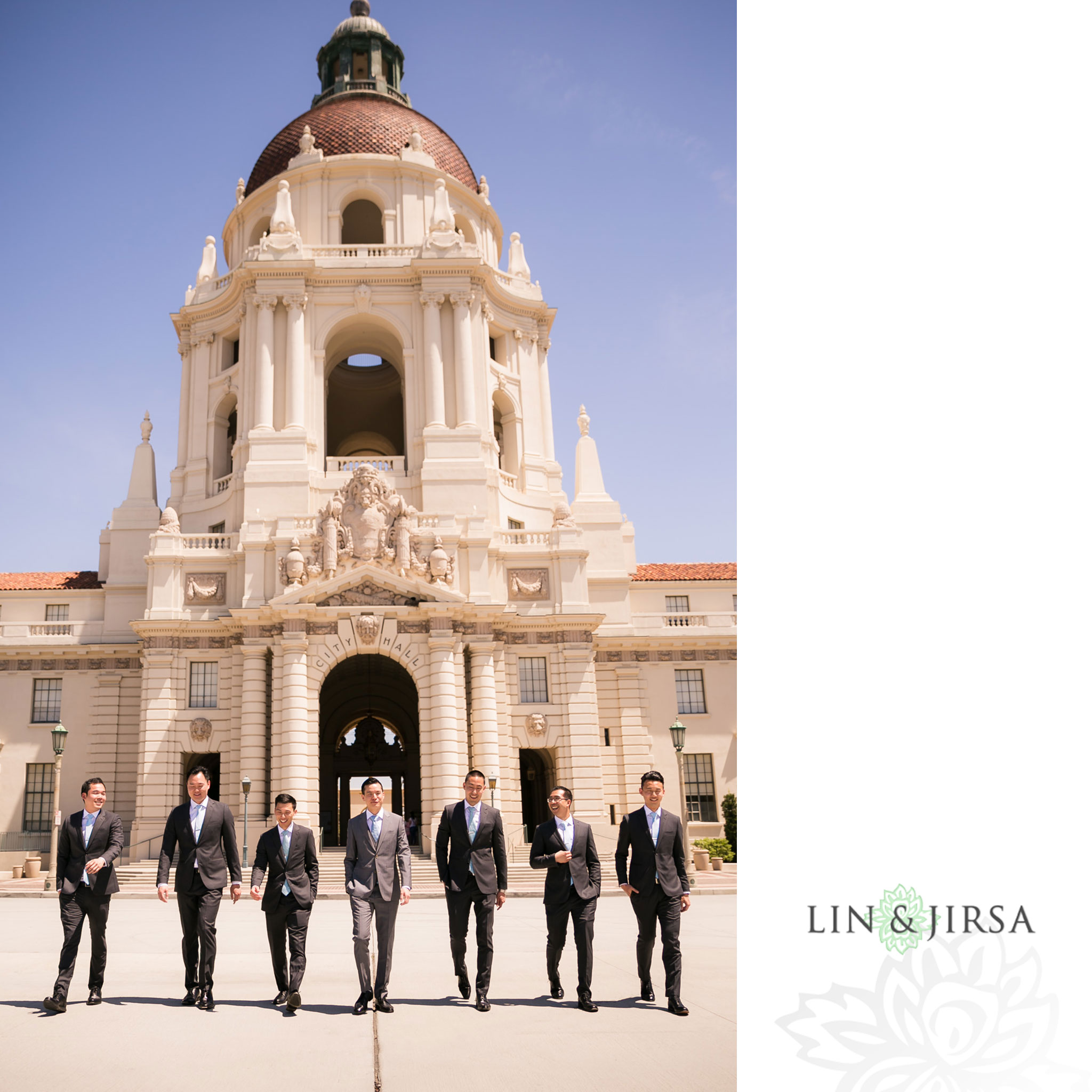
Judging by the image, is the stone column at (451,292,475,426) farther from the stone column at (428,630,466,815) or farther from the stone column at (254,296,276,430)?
the stone column at (428,630,466,815)

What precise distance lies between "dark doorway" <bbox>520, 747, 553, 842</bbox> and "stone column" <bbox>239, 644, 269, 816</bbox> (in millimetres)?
9559

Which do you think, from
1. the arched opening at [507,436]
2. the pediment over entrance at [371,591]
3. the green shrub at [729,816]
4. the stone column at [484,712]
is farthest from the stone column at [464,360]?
the green shrub at [729,816]

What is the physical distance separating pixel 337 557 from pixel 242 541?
420 centimetres

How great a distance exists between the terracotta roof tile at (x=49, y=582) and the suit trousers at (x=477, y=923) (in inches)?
1391

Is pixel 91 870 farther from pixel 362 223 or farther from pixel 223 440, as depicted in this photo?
pixel 362 223

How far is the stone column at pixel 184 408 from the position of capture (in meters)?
44.1

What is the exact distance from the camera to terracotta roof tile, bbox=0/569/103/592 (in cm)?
4047
